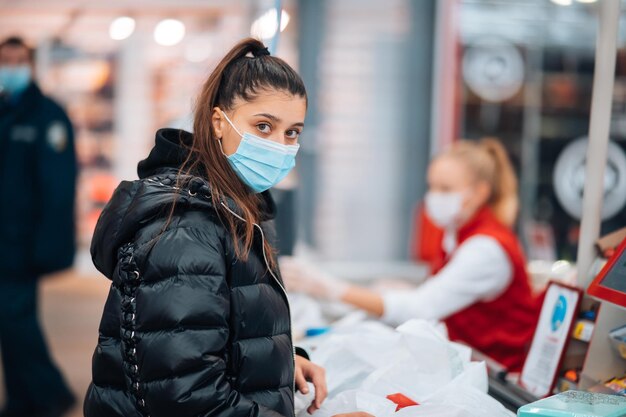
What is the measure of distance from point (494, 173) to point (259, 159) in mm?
1849

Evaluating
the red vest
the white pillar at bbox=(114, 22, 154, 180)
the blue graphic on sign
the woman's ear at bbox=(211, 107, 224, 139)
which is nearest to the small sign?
the blue graphic on sign

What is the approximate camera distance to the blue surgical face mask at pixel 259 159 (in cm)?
174

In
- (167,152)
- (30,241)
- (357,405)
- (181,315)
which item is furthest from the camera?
(30,241)

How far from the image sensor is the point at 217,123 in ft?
5.86

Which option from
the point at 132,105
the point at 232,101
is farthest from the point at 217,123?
the point at 132,105

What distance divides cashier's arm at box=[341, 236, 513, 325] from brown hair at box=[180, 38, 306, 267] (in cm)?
132

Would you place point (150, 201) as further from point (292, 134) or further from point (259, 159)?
point (292, 134)

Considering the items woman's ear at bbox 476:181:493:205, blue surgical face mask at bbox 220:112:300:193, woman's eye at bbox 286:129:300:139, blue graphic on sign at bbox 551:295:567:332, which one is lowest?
blue graphic on sign at bbox 551:295:567:332

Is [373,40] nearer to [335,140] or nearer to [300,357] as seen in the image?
[335,140]

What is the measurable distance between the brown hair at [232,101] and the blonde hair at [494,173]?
5.57 feet

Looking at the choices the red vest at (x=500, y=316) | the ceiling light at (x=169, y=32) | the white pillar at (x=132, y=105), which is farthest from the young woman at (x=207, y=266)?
the white pillar at (x=132, y=105)

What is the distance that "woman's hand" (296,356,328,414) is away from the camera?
6.38 ft

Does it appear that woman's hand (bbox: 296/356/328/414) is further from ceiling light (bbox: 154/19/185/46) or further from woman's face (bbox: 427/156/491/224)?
ceiling light (bbox: 154/19/185/46)

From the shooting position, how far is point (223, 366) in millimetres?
1532
